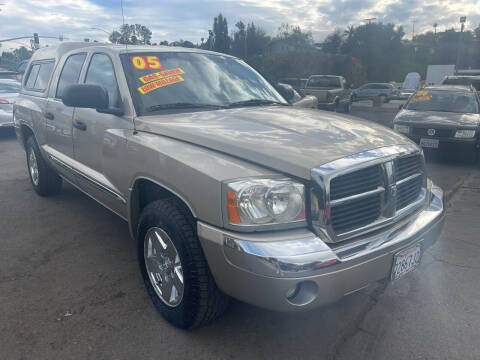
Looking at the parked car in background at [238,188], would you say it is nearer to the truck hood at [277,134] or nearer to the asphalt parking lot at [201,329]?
the truck hood at [277,134]

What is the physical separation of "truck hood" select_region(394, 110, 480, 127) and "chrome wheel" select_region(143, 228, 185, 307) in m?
6.61

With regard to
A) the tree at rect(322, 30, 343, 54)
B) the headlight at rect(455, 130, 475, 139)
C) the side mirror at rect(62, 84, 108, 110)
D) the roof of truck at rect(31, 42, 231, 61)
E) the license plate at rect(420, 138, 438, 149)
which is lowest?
the license plate at rect(420, 138, 438, 149)

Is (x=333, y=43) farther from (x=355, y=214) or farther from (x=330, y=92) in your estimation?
→ (x=355, y=214)

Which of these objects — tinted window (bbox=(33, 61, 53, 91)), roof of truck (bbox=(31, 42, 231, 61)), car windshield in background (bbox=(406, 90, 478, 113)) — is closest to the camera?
roof of truck (bbox=(31, 42, 231, 61))

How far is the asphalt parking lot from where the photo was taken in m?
2.47

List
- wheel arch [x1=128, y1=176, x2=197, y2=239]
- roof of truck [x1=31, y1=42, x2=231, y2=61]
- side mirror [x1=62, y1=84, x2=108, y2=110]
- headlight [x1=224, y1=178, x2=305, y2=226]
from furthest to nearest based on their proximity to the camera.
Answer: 1. roof of truck [x1=31, y1=42, x2=231, y2=61]
2. side mirror [x1=62, y1=84, x2=108, y2=110]
3. wheel arch [x1=128, y1=176, x2=197, y2=239]
4. headlight [x1=224, y1=178, x2=305, y2=226]

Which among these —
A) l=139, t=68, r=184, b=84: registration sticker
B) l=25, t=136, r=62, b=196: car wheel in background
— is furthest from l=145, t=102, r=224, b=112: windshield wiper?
l=25, t=136, r=62, b=196: car wheel in background

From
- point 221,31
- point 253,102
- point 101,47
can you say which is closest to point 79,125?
point 101,47

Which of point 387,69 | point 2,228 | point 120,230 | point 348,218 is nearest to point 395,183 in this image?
point 348,218

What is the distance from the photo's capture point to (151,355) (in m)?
2.42

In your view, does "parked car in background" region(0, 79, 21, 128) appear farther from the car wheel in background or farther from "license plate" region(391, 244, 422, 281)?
"license plate" region(391, 244, 422, 281)

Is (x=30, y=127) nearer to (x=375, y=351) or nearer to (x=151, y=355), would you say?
(x=151, y=355)

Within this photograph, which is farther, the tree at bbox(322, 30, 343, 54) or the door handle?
the tree at bbox(322, 30, 343, 54)

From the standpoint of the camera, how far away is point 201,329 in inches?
104
